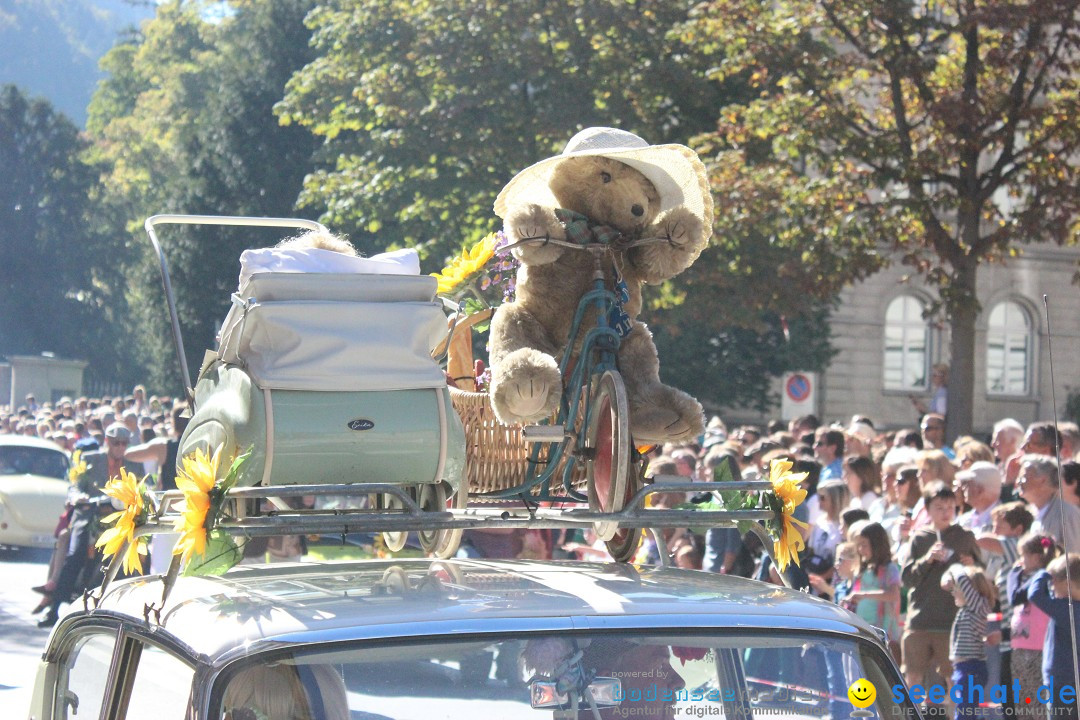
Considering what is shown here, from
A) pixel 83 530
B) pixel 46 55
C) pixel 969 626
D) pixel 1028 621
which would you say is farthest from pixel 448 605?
pixel 46 55

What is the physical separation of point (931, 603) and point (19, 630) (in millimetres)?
8716

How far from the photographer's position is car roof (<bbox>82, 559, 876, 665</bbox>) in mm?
2668

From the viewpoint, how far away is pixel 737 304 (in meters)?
24.5

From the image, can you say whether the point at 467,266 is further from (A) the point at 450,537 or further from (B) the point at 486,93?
(B) the point at 486,93

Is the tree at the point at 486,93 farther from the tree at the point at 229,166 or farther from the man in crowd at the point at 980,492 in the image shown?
the man in crowd at the point at 980,492

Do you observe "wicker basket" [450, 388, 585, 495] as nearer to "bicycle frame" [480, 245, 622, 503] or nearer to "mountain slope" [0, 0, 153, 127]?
"bicycle frame" [480, 245, 622, 503]

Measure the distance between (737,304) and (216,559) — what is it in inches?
859

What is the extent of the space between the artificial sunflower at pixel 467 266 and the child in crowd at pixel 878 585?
2.93 metres

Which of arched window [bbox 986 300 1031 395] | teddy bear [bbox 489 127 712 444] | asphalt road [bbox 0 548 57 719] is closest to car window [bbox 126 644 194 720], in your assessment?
teddy bear [bbox 489 127 712 444]

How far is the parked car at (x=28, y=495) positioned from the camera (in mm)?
18656

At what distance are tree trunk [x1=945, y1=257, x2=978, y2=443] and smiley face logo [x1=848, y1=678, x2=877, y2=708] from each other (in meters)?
14.5

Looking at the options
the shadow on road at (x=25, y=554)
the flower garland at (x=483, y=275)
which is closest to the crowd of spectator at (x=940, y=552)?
the flower garland at (x=483, y=275)

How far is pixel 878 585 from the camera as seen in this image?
736 centimetres

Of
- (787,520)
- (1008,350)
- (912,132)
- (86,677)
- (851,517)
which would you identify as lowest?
(86,677)
